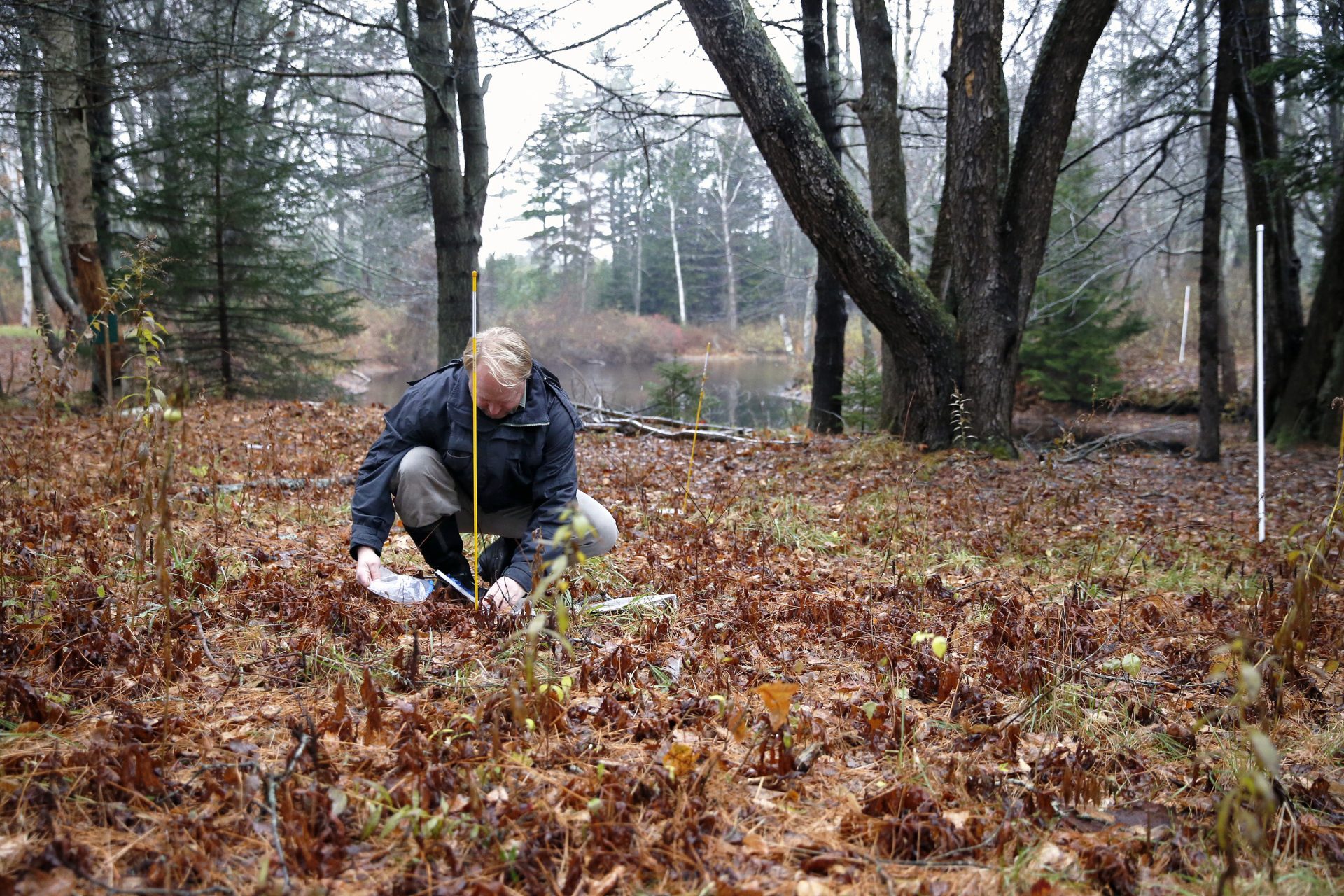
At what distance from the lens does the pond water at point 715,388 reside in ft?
52.2

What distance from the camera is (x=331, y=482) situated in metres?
6.19

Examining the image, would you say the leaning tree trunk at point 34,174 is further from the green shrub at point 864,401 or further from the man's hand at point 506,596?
the green shrub at point 864,401

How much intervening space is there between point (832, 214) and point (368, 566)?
17.0 feet

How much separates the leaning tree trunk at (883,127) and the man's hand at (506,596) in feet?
21.4

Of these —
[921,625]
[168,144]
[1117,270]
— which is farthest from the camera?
[1117,270]

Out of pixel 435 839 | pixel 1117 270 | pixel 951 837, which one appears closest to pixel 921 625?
pixel 951 837

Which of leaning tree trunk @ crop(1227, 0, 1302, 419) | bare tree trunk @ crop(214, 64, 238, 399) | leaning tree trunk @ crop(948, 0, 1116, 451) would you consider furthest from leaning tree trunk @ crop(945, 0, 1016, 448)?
bare tree trunk @ crop(214, 64, 238, 399)

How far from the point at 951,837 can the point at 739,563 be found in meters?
2.53

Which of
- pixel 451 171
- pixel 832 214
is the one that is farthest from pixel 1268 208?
pixel 451 171

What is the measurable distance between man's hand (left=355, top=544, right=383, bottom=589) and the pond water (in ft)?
27.2

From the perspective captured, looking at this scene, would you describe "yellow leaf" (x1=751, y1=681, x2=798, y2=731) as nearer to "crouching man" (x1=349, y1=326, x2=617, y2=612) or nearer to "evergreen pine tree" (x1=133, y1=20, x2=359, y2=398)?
"crouching man" (x1=349, y1=326, x2=617, y2=612)

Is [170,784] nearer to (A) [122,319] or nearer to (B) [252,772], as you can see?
(B) [252,772]

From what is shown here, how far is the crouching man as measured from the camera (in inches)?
136

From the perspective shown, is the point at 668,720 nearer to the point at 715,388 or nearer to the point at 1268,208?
the point at 1268,208
